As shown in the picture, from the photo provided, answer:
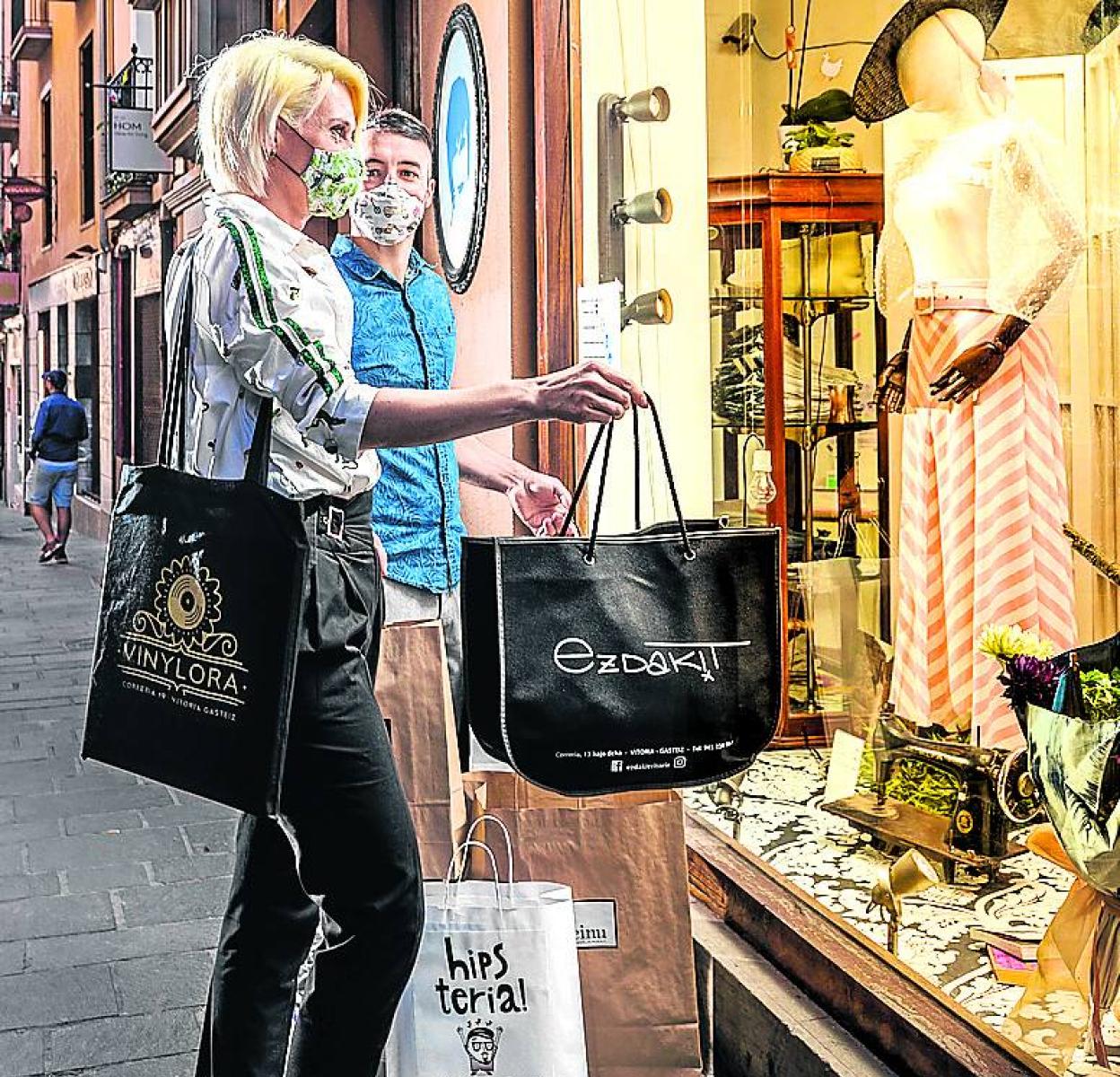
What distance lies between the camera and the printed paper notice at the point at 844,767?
342cm

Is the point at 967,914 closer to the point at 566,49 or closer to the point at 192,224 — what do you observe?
the point at 566,49

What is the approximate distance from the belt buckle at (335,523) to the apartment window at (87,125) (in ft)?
50.3

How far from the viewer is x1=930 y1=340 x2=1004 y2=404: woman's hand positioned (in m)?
2.67

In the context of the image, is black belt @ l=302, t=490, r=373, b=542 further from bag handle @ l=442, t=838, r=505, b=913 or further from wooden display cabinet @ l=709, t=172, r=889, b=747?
wooden display cabinet @ l=709, t=172, r=889, b=747

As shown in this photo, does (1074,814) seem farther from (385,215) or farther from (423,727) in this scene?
(385,215)

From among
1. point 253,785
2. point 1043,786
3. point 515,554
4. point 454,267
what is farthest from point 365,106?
point 454,267

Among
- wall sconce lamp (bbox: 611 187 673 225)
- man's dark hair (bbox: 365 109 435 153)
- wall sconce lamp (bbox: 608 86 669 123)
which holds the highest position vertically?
wall sconce lamp (bbox: 608 86 669 123)

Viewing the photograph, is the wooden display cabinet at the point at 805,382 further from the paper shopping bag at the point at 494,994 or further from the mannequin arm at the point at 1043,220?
the paper shopping bag at the point at 494,994

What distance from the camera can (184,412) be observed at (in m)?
2.10

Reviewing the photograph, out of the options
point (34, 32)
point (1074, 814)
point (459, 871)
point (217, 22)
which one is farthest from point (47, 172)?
point (1074, 814)

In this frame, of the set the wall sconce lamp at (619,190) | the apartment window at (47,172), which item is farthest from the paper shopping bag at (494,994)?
the apartment window at (47,172)

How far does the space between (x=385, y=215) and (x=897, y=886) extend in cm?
151

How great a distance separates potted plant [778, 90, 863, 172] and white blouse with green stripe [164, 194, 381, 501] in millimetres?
1866

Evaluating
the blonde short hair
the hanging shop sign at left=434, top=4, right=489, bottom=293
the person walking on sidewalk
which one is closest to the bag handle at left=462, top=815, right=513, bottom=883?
the blonde short hair
